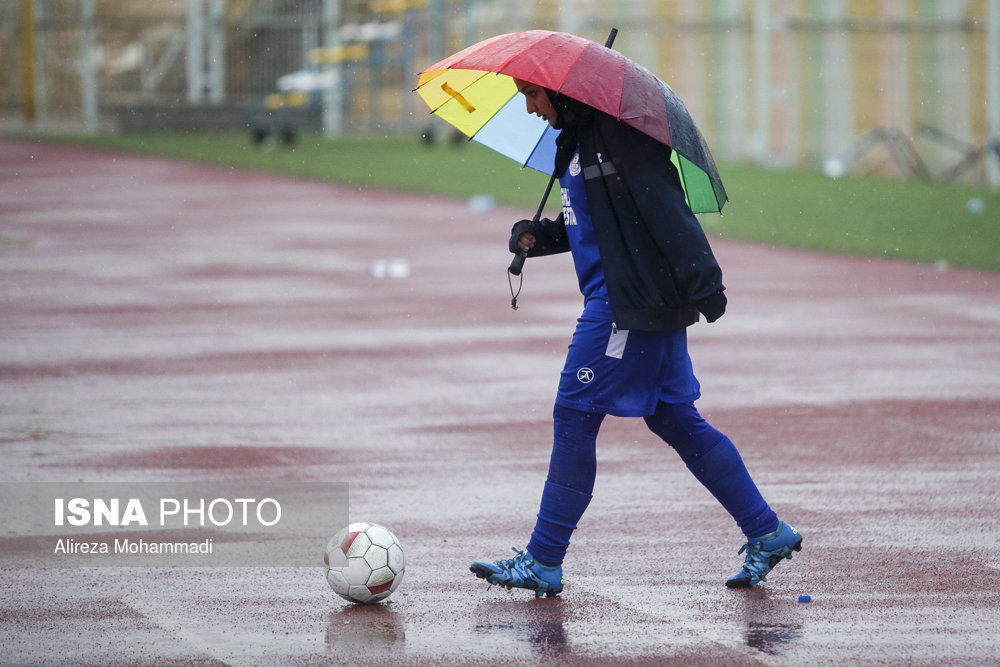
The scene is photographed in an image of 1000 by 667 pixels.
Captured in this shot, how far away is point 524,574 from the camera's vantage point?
570 centimetres

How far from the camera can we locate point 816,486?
758 cm

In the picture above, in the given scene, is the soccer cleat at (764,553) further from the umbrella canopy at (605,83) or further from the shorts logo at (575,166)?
the shorts logo at (575,166)

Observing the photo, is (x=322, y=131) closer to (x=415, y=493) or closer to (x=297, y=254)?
(x=297, y=254)

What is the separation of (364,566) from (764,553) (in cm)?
151

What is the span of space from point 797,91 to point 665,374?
25061 millimetres

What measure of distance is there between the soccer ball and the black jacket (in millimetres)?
1197

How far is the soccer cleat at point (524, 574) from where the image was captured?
5664mm

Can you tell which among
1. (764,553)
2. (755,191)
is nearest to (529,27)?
(755,191)

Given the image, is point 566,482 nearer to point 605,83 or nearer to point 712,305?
point 712,305

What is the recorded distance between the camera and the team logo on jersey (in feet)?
18.5

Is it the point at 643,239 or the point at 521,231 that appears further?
the point at 521,231

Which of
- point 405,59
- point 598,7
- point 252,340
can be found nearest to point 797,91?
point 598,7

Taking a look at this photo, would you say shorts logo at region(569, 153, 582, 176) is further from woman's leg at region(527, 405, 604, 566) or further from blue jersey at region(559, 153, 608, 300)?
woman's leg at region(527, 405, 604, 566)

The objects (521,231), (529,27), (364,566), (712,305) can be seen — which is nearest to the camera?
(712,305)
